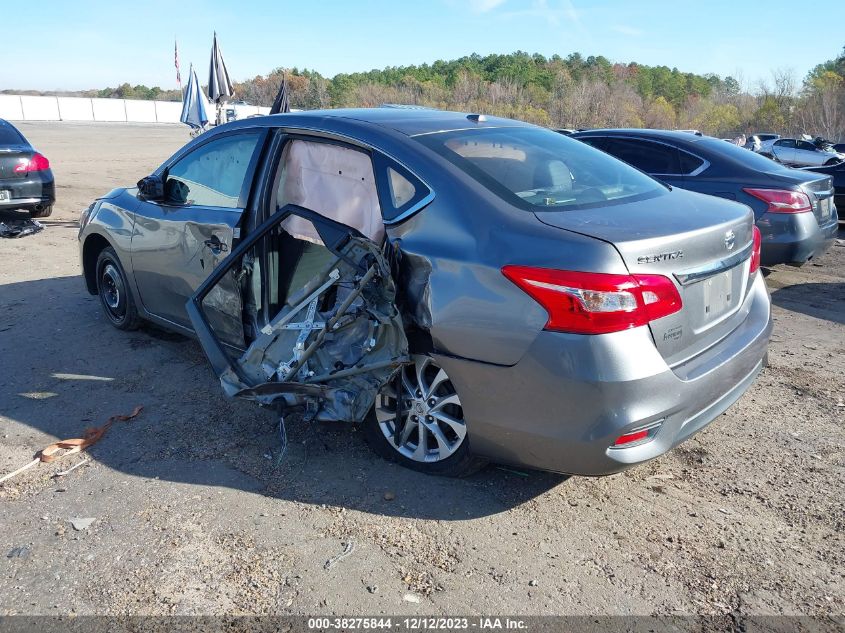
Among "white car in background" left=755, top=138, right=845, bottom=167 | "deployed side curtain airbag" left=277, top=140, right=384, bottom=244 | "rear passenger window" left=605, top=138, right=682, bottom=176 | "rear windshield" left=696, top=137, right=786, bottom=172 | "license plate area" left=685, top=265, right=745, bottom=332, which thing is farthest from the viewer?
"white car in background" left=755, top=138, right=845, bottom=167

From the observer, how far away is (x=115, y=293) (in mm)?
5715

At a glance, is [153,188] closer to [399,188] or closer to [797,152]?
[399,188]

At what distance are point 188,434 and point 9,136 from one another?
8.82 metres

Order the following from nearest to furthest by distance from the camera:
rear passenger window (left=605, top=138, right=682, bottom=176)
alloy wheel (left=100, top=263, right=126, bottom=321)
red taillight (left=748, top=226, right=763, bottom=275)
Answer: red taillight (left=748, top=226, right=763, bottom=275)
alloy wheel (left=100, top=263, right=126, bottom=321)
rear passenger window (left=605, top=138, right=682, bottom=176)

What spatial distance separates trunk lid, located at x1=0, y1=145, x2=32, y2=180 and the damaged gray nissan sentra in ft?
23.7

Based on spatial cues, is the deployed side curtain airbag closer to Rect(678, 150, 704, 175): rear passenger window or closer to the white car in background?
Rect(678, 150, 704, 175): rear passenger window

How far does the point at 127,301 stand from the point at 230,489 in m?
2.57

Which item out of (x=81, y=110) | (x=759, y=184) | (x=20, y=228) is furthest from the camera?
(x=81, y=110)

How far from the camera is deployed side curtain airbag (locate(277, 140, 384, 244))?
384 cm

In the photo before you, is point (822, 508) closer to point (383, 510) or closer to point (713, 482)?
point (713, 482)

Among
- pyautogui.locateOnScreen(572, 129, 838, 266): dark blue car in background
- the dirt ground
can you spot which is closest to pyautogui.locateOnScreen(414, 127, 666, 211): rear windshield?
the dirt ground

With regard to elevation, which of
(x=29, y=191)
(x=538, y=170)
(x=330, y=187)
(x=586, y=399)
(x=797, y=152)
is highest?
(x=538, y=170)

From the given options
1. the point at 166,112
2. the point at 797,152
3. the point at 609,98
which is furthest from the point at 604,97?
the point at 166,112

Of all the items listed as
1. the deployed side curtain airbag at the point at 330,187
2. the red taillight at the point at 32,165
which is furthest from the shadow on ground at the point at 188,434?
the red taillight at the point at 32,165
